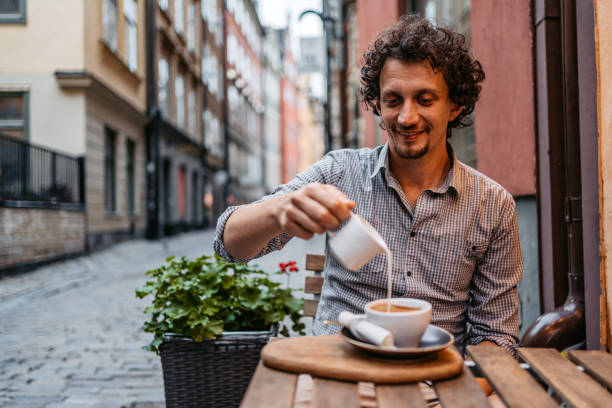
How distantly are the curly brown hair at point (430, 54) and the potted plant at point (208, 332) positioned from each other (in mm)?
1156

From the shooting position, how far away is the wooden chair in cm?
300

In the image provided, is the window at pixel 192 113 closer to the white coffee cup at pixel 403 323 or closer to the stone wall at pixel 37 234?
the stone wall at pixel 37 234

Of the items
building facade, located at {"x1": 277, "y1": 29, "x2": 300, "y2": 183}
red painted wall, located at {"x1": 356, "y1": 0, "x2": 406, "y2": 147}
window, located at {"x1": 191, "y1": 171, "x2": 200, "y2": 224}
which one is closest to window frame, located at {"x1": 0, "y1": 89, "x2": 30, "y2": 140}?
red painted wall, located at {"x1": 356, "y1": 0, "x2": 406, "y2": 147}

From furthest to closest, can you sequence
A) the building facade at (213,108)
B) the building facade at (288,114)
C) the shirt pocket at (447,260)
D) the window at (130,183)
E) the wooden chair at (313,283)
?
the building facade at (288,114), the building facade at (213,108), the window at (130,183), the wooden chair at (313,283), the shirt pocket at (447,260)

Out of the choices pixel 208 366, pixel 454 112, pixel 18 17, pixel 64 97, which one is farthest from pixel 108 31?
pixel 454 112

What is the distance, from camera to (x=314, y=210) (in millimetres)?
1450

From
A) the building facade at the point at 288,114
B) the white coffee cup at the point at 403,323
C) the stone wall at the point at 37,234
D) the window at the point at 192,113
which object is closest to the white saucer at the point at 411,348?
the white coffee cup at the point at 403,323

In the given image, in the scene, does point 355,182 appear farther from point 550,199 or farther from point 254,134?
point 254,134

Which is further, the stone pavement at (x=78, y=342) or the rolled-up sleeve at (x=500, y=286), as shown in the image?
the stone pavement at (x=78, y=342)

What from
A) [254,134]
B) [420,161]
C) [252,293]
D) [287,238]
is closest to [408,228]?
[420,161]

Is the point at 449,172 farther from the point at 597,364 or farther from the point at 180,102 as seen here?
the point at 180,102

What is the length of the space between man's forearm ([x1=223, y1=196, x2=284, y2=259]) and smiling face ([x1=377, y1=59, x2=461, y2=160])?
59 cm

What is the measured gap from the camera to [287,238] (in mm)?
2178

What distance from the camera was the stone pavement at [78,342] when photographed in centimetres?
372
